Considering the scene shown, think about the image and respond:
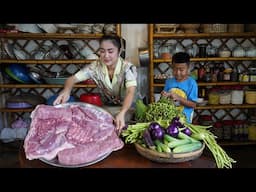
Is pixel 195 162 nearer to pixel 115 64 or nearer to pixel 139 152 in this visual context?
pixel 139 152

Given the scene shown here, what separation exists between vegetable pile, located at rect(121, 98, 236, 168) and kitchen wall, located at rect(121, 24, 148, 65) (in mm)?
1761

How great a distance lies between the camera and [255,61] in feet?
9.46

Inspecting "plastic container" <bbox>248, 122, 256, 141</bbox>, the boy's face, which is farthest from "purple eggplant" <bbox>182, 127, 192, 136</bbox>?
"plastic container" <bbox>248, 122, 256, 141</bbox>

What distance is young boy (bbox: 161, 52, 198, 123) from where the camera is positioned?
1724 mm

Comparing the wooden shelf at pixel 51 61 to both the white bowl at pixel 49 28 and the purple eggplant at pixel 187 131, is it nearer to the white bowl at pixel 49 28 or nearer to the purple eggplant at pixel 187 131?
the white bowl at pixel 49 28

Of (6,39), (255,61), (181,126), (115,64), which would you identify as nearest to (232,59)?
(255,61)

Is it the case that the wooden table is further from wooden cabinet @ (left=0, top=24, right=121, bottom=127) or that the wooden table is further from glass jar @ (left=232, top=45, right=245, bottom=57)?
glass jar @ (left=232, top=45, right=245, bottom=57)

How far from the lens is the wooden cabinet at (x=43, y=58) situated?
8.61 ft

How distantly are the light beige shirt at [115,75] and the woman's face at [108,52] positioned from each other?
95mm

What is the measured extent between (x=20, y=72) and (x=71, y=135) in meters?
1.88

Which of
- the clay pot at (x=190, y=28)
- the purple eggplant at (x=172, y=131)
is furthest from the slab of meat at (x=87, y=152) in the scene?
the clay pot at (x=190, y=28)

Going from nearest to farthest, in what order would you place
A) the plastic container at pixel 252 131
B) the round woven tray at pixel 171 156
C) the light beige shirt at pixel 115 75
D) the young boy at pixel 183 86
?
the round woven tray at pixel 171 156, the light beige shirt at pixel 115 75, the young boy at pixel 183 86, the plastic container at pixel 252 131

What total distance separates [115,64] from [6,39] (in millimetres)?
1720

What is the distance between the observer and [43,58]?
2697 mm
